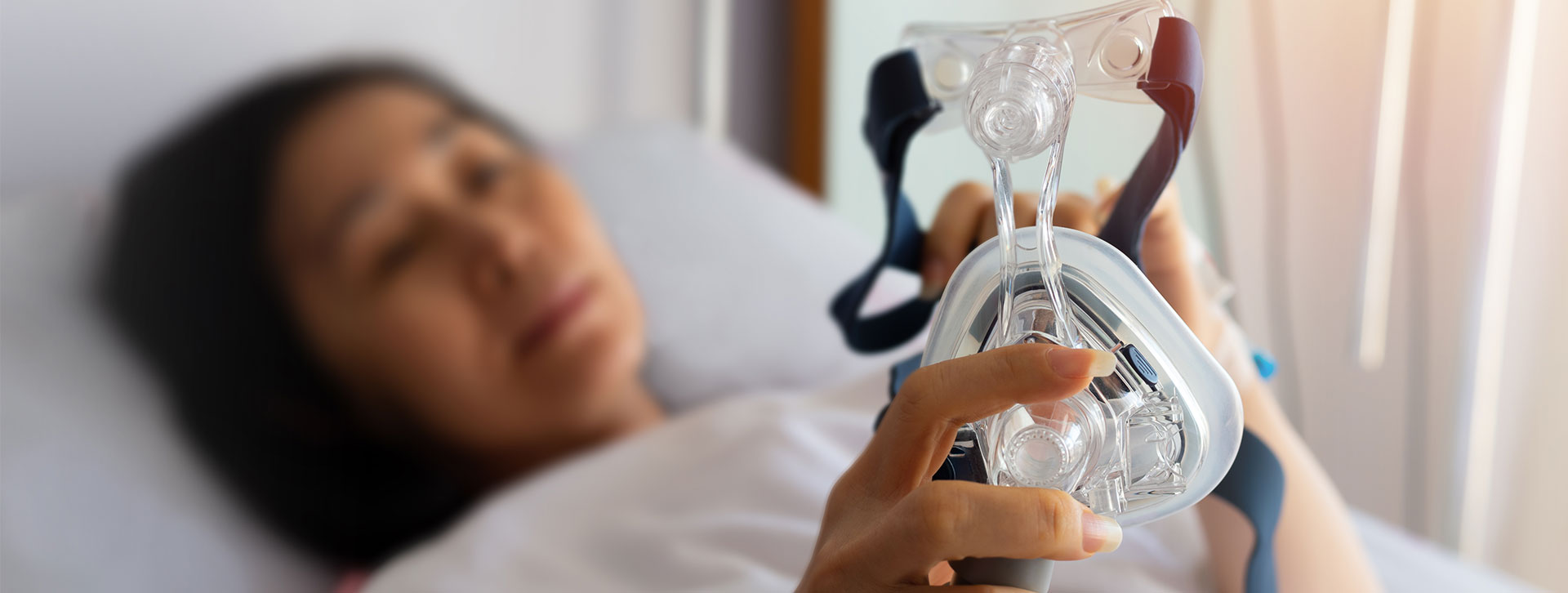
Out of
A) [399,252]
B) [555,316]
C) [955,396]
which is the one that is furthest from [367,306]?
[955,396]

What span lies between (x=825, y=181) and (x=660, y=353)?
19.1 inches

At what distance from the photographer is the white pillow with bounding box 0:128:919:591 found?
2.02ft

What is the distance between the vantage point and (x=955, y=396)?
24cm

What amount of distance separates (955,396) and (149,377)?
0.72 meters

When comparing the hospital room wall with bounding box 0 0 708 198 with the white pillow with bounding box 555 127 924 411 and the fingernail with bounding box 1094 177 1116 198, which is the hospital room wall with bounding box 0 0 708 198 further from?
the fingernail with bounding box 1094 177 1116 198

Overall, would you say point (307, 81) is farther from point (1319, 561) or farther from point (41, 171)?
point (1319, 561)

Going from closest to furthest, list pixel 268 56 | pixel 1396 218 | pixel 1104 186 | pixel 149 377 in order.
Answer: pixel 1104 186 → pixel 1396 218 → pixel 149 377 → pixel 268 56

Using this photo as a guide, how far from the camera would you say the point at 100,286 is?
2.38 feet

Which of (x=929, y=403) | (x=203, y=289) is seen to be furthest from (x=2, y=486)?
(x=929, y=403)

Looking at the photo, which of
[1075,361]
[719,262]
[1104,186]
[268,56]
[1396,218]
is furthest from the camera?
[719,262]

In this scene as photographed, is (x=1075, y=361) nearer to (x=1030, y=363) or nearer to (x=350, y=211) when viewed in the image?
(x=1030, y=363)

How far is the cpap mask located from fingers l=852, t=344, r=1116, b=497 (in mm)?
14

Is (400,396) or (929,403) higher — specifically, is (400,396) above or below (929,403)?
below

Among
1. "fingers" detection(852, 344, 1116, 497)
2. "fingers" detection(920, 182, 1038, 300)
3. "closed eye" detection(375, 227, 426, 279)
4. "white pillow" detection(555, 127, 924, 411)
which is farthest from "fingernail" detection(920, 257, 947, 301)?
"closed eye" detection(375, 227, 426, 279)
